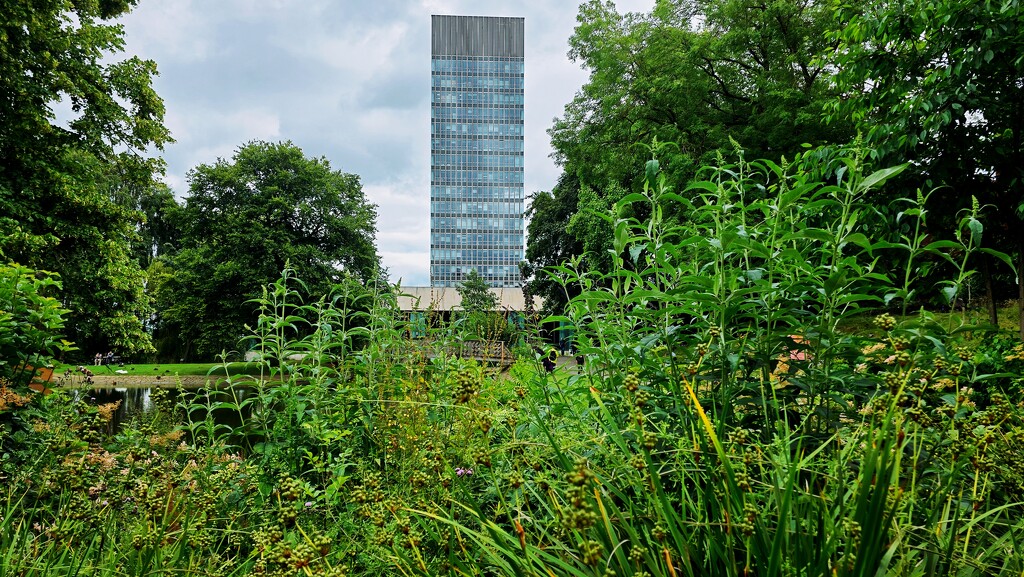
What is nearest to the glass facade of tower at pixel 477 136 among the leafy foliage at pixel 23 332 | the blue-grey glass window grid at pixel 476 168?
the blue-grey glass window grid at pixel 476 168

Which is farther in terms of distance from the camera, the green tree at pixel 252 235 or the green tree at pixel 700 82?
the green tree at pixel 252 235

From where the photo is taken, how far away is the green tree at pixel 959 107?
438 centimetres

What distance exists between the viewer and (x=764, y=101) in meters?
12.3

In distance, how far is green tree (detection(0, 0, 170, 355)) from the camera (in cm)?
1045

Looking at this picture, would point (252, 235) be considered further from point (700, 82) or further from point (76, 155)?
point (700, 82)

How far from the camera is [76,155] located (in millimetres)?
11867

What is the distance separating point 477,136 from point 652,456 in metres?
90.3

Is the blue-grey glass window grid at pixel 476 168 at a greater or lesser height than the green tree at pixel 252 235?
greater

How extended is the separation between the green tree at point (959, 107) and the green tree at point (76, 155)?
13398mm

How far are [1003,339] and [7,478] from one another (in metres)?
7.75

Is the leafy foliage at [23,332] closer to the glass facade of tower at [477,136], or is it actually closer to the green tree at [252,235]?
the green tree at [252,235]

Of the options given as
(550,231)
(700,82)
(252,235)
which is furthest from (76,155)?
(550,231)

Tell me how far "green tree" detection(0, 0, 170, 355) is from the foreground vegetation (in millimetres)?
10466

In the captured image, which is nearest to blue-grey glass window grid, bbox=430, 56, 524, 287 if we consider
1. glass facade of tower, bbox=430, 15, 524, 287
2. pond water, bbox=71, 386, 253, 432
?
glass facade of tower, bbox=430, 15, 524, 287
